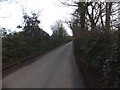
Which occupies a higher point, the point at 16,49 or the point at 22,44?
the point at 22,44

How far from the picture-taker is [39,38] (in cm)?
3919

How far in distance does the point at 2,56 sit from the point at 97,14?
13.8 metres

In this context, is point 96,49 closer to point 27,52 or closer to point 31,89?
point 31,89

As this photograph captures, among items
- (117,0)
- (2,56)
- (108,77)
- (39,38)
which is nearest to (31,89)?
(108,77)

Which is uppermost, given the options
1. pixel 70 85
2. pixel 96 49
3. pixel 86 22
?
pixel 86 22

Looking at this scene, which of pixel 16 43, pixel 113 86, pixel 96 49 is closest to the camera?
pixel 113 86

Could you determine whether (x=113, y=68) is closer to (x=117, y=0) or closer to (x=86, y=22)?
(x=117, y=0)

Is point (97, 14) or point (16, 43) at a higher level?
point (97, 14)

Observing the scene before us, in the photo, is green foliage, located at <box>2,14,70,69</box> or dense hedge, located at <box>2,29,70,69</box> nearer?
dense hedge, located at <box>2,29,70,69</box>

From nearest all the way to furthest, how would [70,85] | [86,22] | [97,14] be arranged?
[70,85] → [97,14] → [86,22]

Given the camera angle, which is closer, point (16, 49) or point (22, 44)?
point (16, 49)

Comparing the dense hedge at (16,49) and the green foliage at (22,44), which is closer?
the dense hedge at (16,49)

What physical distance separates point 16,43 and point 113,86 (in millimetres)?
21139

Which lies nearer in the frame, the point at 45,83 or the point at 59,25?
the point at 45,83
